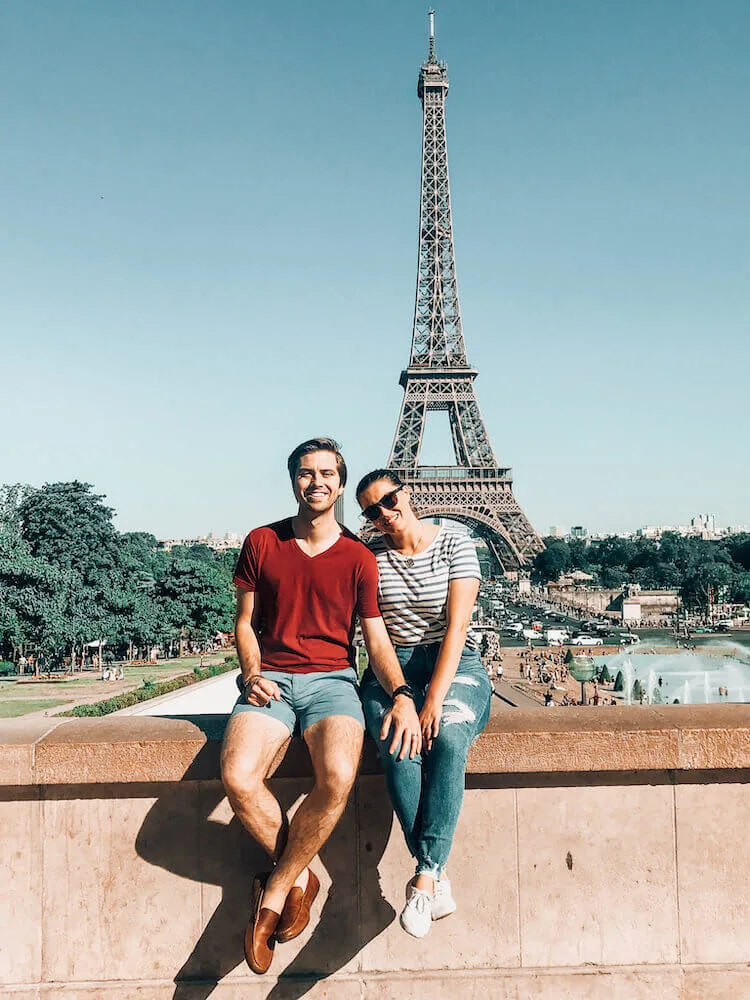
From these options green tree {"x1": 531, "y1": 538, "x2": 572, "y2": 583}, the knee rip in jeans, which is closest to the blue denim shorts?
the knee rip in jeans

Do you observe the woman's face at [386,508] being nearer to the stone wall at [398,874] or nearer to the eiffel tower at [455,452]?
the stone wall at [398,874]

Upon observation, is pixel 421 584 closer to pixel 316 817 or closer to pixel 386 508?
pixel 386 508

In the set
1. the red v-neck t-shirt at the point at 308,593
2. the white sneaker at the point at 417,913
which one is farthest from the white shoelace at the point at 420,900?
the red v-neck t-shirt at the point at 308,593

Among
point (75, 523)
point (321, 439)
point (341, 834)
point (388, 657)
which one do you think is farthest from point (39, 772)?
point (75, 523)

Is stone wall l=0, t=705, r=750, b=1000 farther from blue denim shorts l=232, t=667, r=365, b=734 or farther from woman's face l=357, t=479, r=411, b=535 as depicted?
woman's face l=357, t=479, r=411, b=535

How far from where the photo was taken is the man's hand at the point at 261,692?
3.98 m

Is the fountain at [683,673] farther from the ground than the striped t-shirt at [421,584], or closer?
closer

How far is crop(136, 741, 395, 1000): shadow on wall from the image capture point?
4.14 meters

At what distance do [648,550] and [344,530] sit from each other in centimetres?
13553

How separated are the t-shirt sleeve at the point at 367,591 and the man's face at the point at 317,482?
35 centimetres

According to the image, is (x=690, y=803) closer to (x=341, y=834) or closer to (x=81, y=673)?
(x=341, y=834)

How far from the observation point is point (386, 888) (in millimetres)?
4211

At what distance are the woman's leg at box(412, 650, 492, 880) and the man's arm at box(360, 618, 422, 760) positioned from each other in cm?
11

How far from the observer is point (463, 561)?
14.1 feet
